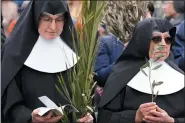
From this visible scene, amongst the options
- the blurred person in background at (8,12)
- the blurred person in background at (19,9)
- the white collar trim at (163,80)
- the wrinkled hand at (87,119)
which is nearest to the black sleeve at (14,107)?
the wrinkled hand at (87,119)

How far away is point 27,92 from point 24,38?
1.45ft

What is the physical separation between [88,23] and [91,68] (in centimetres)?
35

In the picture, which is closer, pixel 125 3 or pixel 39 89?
pixel 39 89

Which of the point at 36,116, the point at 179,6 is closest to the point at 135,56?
the point at 36,116

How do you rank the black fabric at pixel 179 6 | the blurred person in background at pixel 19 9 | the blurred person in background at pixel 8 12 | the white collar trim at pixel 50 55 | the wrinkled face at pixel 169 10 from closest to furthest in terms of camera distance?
the white collar trim at pixel 50 55 < the black fabric at pixel 179 6 < the blurred person in background at pixel 19 9 < the wrinkled face at pixel 169 10 < the blurred person in background at pixel 8 12

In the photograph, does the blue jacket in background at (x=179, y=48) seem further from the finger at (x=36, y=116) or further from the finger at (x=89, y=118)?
the finger at (x=36, y=116)

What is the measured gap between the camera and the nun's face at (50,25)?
5.13 metres

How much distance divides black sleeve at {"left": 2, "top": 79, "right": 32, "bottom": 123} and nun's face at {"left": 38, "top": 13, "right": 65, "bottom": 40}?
482 mm

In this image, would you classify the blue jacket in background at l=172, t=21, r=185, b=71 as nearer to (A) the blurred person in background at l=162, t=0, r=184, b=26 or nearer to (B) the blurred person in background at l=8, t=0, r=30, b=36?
(A) the blurred person in background at l=162, t=0, r=184, b=26

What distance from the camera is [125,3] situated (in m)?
6.00

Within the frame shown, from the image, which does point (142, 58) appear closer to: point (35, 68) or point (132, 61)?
point (132, 61)

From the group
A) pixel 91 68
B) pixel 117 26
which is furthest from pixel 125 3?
pixel 91 68

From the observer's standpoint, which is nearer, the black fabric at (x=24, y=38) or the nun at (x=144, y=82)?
the nun at (x=144, y=82)

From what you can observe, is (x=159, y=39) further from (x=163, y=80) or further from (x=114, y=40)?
(x=114, y=40)
